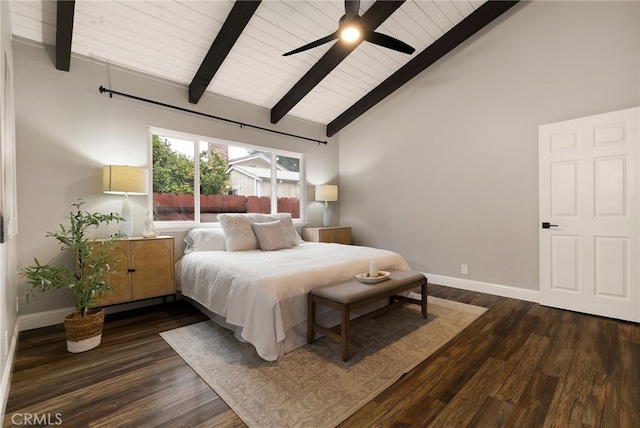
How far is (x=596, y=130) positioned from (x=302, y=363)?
363cm

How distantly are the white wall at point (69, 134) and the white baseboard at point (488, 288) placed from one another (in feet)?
13.2

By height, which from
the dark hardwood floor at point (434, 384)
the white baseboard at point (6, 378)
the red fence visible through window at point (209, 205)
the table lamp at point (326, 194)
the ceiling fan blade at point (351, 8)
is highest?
the ceiling fan blade at point (351, 8)


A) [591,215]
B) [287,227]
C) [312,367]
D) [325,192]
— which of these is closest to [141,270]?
[287,227]

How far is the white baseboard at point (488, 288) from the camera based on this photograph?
11.4 ft

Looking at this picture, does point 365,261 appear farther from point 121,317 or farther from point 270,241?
point 121,317

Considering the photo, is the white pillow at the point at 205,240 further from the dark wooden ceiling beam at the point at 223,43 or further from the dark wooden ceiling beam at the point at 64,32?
the dark wooden ceiling beam at the point at 64,32

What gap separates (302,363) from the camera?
2.13 m

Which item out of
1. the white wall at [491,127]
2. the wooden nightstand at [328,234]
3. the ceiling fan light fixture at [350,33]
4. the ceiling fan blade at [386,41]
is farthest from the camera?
the wooden nightstand at [328,234]

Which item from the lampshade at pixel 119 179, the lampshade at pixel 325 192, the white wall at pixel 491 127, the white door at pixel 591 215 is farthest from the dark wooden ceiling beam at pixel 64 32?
the white door at pixel 591 215

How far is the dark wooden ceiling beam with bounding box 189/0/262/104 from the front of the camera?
283cm

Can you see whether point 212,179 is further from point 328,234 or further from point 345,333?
point 345,333

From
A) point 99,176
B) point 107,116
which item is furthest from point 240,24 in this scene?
point 99,176

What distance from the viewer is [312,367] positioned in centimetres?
207

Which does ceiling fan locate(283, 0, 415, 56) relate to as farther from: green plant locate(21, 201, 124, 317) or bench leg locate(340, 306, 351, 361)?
green plant locate(21, 201, 124, 317)
